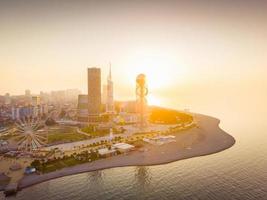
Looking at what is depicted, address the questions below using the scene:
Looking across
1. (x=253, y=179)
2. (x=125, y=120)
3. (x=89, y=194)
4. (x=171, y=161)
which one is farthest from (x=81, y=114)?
(x=253, y=179)

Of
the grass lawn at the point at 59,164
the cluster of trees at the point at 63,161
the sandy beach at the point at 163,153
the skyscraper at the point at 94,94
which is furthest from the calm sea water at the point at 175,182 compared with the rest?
the skyscraper at the point at 94,94

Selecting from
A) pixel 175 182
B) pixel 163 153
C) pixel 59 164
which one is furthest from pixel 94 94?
pixel 175 182

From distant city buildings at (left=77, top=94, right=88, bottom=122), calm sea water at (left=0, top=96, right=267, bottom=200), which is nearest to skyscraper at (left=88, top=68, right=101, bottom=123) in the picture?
distant city buildings at (left=77, top=94, right=88, bottom=122)

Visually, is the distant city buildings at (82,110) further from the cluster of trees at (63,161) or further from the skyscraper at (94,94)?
the cluster of trees at (63,161)

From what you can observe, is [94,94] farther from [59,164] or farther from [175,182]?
[175,182]

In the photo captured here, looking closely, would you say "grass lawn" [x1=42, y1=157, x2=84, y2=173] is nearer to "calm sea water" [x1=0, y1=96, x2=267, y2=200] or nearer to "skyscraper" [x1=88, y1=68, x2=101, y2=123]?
"calm sea water" [x1=0, y1=96, x2=267, y2=200]

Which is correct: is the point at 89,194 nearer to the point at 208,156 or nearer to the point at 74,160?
the point at 74,160
